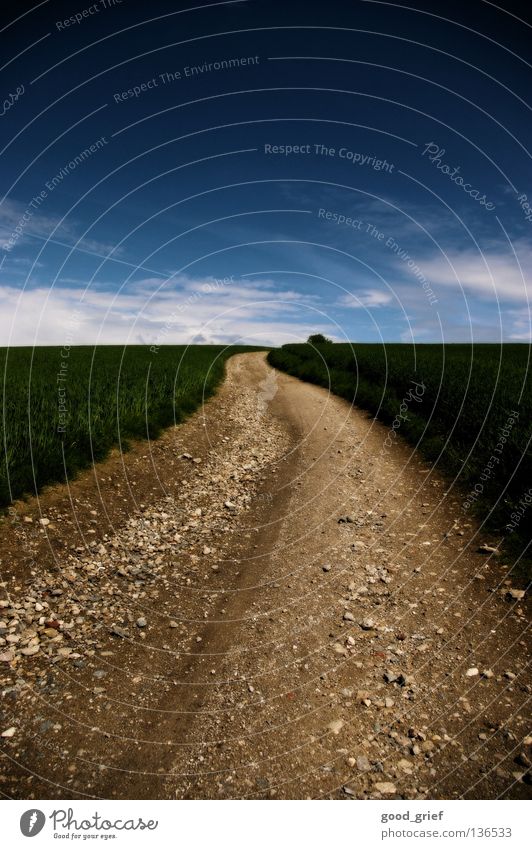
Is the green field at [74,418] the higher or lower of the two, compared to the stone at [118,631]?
higher

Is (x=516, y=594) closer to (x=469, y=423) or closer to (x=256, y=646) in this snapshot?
(x=256, y=646)

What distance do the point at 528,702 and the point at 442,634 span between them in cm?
116

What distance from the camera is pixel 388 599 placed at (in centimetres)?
646

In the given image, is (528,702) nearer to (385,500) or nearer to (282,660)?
(282,660)

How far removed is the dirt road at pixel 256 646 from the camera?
13.4ft

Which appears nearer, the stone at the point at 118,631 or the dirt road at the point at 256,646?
the dirt road at the point at 256,646

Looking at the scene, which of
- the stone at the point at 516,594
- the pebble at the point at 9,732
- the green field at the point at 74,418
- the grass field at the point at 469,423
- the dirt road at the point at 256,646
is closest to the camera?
the dirt road at the point at 256,646
